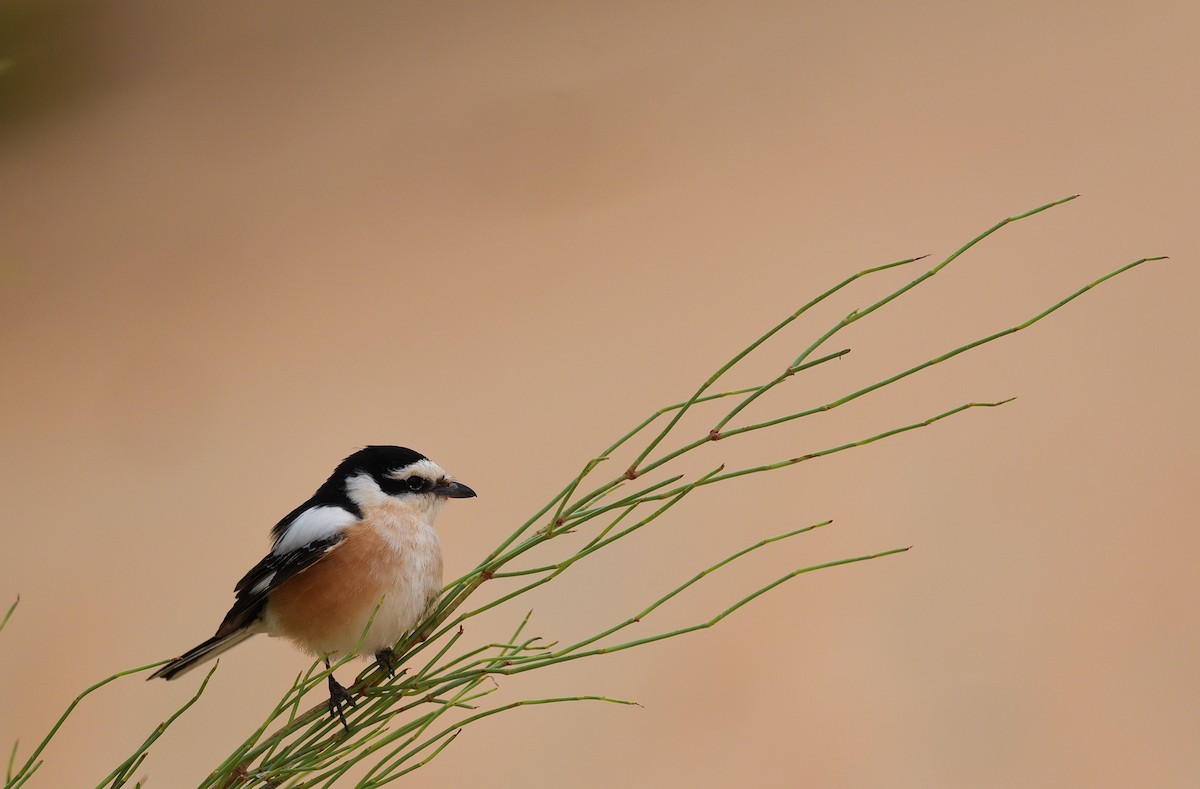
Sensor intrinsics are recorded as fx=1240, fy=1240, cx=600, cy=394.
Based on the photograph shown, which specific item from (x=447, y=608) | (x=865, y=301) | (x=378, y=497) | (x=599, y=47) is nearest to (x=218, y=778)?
(x=447, y=608)

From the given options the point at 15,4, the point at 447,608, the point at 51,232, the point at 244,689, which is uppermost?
the point at 15,4

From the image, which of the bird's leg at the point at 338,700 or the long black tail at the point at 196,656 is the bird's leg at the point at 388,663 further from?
the long black tail at the point at 196,656

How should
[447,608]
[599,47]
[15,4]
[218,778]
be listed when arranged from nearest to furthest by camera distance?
[218,778]
[447,608]
[15,4]
[599,47]

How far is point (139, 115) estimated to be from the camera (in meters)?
3.62

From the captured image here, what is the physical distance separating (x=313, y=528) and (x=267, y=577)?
A: 6cm

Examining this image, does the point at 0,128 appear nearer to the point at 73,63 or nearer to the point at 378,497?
the point at 73,63

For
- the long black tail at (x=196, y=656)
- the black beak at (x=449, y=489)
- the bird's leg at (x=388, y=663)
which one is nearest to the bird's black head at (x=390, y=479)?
the black beak at (x=449, y=489)

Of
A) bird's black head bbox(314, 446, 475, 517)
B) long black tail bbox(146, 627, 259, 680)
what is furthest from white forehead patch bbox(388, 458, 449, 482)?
long black tail bbox(146, 627, 259, 680)

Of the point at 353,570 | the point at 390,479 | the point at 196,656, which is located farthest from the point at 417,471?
the point at 196,656

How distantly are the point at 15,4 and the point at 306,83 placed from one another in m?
0.92

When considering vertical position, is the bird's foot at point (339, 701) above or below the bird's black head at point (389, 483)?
below

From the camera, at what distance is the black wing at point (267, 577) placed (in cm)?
107

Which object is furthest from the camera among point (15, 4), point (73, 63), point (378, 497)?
point (73, 63)

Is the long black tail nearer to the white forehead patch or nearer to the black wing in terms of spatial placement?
the black wing
